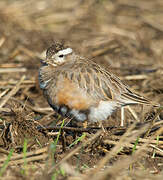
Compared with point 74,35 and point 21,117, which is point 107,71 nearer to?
point 21,117

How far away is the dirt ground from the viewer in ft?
14.8

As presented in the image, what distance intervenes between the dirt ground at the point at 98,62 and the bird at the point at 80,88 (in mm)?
268

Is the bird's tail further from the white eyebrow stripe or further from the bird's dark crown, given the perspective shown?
→ the bird's dark crown

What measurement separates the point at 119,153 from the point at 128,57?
182 inches

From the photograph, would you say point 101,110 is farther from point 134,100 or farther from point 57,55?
point 57,55

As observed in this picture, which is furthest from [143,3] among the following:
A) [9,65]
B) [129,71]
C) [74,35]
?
[9,65]

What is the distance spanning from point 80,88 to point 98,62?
11.4 feet

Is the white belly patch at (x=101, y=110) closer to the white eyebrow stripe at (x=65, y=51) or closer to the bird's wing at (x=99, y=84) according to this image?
the bird's wing at (x=99, y=84)

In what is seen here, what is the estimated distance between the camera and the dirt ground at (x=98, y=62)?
4508 millimetres

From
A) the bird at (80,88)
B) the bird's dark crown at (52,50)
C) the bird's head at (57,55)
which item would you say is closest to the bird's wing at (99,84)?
the bird at (80,88)

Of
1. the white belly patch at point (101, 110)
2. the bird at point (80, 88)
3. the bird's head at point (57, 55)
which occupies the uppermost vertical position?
the bird's head at point (57, 55)

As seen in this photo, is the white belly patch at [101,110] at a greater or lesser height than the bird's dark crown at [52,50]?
lesser

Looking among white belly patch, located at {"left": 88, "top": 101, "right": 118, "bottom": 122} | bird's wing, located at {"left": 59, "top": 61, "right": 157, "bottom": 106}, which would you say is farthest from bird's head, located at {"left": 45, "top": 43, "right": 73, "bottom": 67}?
white belly patch, located at {"left": 88, "top": 101, "right": 118, "bottom": 122}

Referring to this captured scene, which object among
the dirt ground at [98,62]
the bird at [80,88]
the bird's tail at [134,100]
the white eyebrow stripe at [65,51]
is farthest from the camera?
the white eyebrow stripe at [65,51]
